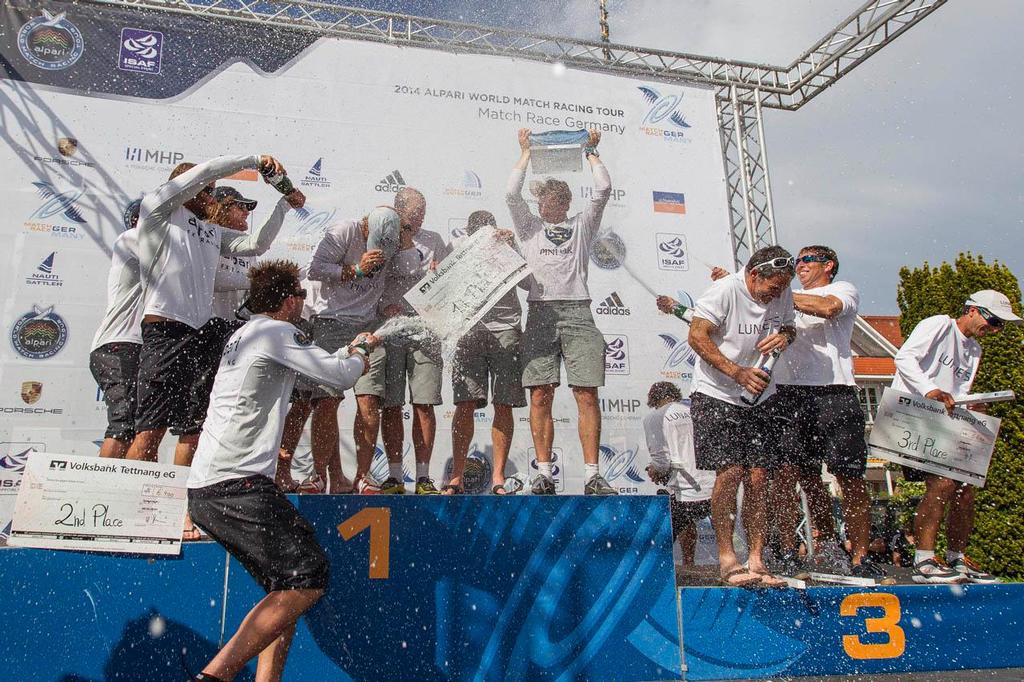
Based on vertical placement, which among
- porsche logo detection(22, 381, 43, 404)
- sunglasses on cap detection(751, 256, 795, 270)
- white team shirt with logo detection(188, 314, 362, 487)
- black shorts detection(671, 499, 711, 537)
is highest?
sunglasses on cap detection(751, 256, 795, 270)

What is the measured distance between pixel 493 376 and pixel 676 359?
9.09 ft

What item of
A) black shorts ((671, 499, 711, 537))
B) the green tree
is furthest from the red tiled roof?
black shorts ((671, 499, 711, 537))

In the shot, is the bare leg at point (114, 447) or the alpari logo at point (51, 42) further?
the alpari logo at point (51, 42)

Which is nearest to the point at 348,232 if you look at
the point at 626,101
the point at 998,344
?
the point at 626,101

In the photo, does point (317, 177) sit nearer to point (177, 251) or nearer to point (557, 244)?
point (557, 244)

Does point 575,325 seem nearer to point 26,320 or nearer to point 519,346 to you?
point 519,346

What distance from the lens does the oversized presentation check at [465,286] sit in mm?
3938

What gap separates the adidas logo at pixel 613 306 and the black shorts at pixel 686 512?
6.48ft

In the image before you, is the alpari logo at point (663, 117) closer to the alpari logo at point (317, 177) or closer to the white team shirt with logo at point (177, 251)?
the alpari logo at point (317, 177)

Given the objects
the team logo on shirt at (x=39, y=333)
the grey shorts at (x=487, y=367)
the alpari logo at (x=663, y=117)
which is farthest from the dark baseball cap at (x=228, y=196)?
the alpari logo at (x=663, y=117)

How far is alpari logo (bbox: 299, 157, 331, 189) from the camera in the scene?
19.5ft

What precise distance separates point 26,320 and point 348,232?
293 cm

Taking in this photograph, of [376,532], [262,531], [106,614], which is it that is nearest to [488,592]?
[376,532]

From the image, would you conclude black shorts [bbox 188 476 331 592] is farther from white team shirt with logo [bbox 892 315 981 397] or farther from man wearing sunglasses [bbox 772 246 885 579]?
white team shirt with logo [bbox 892 315 981 397]
